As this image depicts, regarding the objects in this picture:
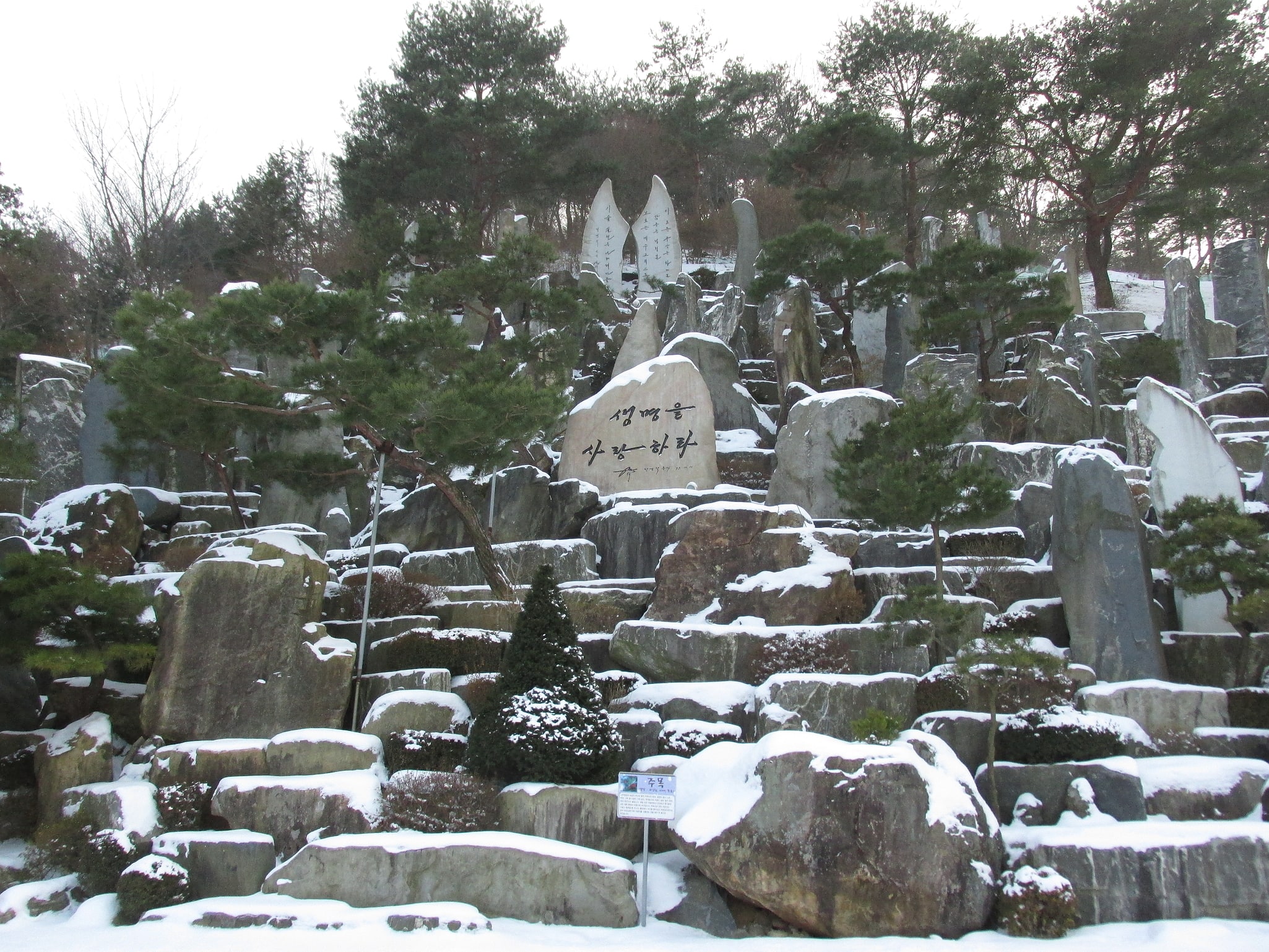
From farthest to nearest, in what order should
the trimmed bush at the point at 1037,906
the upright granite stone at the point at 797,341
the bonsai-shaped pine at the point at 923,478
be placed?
the upright granite stone at the point at 797,341, the bonsai-shaped pine at the point at 923,478, the trimmed bush at the point at 1037,906

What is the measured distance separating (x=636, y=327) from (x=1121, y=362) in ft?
33.4

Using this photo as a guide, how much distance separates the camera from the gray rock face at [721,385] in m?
19.0

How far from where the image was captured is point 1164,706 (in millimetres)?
8328

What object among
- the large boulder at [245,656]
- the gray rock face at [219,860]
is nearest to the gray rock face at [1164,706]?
the large boulder at [245,656]

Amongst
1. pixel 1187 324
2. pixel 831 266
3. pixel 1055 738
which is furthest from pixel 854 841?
pixel 1187 324

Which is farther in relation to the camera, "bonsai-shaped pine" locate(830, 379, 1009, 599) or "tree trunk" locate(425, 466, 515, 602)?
"tree trunk" locate(425, 466, 515, 602)

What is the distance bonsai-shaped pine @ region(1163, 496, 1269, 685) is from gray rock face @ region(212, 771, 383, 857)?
7.36 m

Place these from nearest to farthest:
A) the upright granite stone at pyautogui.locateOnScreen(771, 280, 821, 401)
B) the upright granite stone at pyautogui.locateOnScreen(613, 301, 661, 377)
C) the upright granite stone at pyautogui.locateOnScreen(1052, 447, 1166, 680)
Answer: the upright granite stone at pyautogui.locateOnScreen(1052, 447, 1166, 680)
the upright granite stone at pyautogui.locateOnScreen(771, 280, 821, 401)
the upright granite stone at pyautogui.locateOnScreen(613, 301, 661, 377)

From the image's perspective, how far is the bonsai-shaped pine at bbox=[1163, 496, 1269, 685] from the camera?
28.1 ft

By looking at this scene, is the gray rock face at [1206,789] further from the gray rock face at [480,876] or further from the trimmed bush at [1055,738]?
the gray rock face at [480,876]

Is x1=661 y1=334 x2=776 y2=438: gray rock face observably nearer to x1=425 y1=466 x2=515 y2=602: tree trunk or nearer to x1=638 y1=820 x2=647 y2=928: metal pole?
x1=425 y1=466 x2=515 y2=602: tree trunk

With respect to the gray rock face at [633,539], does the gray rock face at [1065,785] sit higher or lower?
lower

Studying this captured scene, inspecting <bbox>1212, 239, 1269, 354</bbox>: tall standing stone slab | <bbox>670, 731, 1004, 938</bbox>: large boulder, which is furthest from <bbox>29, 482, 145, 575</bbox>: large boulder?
<bbox>1212, 239, 1269, 354</bbox>: tall standing stone slab

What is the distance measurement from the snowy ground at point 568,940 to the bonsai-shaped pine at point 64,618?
8.00ft
